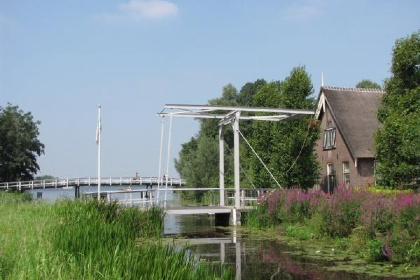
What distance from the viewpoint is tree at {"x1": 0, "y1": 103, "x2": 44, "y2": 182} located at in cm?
5270

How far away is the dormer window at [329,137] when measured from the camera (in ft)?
95.8

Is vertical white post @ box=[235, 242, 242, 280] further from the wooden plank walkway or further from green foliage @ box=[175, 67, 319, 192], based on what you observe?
the wooden plank walkway

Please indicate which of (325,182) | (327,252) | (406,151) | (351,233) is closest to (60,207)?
(327,252)

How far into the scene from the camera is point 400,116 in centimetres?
1928

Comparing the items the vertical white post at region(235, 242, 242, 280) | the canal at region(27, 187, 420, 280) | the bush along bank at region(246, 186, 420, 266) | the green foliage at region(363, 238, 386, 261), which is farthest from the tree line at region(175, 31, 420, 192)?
the green foliage at region(363, 238, 386, 261)

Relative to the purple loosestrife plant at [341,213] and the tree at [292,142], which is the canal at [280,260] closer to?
the purple loosestrife plant at [341,213]

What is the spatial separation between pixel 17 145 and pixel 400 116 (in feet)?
144

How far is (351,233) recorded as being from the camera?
12.8 metres

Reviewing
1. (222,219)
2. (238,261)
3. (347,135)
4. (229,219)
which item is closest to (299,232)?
(238,261)

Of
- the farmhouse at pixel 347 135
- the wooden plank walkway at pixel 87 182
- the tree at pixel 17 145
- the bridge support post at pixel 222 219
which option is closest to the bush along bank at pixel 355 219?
the bridge support post at pixel 222 219

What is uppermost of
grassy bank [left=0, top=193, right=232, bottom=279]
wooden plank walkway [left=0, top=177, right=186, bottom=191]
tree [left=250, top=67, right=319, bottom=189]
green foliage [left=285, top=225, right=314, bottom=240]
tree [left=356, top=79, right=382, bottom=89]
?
tree [left=356, top=79, right=382, bottom=89]

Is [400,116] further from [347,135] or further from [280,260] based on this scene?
[280,260]

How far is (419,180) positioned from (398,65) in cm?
457

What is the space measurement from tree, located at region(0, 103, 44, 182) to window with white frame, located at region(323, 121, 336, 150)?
3470 cm
